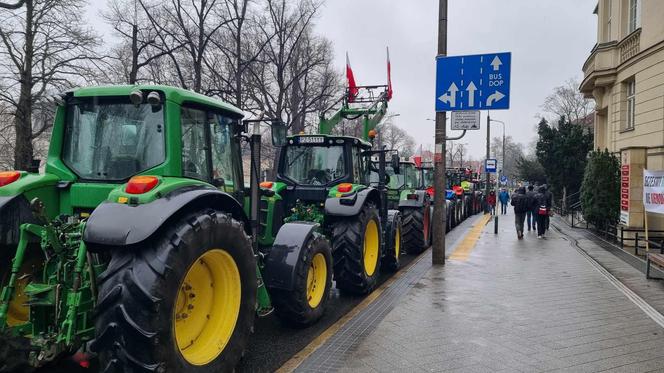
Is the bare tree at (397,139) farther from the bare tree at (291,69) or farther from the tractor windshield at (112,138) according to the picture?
the tractor windshield at (112,138)

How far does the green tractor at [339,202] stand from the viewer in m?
6.64

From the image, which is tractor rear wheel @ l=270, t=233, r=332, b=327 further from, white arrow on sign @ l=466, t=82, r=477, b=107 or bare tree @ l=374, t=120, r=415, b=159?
bare tree @ l=374, t=120, r=415, b=159

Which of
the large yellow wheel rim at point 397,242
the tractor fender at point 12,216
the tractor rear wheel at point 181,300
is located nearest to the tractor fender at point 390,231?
the large yellow wheel rim at point 397,242

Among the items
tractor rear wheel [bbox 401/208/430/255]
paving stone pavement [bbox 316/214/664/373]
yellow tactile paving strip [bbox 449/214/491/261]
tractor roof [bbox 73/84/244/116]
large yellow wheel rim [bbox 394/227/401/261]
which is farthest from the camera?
tractor rear wheel [bbox 401/208/430/255]

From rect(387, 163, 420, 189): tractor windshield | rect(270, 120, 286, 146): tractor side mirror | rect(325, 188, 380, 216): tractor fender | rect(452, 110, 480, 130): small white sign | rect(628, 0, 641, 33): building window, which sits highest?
rect(628, 0, 641, 33): building window

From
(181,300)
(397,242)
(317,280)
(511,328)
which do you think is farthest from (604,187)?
(181,300)

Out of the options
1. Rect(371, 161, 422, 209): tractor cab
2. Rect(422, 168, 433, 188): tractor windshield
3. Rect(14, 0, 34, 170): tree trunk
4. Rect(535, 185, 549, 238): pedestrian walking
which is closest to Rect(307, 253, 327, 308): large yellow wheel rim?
Rect(371, 161, 422, 209): tractor cab

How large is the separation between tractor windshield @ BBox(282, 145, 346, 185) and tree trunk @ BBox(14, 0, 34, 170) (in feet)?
40.6

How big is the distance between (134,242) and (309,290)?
293cm

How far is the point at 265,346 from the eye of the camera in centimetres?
487

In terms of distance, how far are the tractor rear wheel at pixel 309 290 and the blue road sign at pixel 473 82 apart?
16.8 feet

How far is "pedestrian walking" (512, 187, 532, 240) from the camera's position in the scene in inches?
583

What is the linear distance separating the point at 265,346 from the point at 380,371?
129 cm

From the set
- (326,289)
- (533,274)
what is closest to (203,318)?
(326,289)
